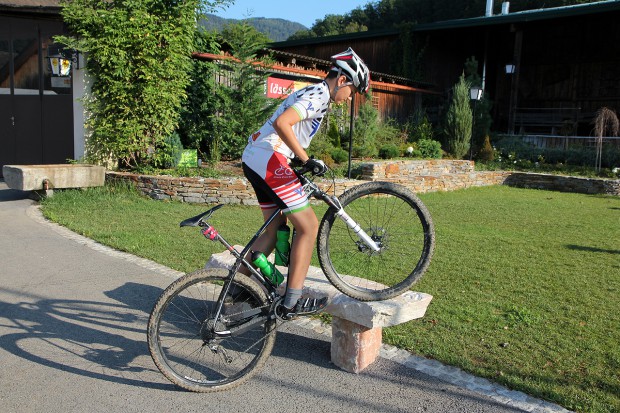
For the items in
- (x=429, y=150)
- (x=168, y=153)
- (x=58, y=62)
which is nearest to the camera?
(x=58, y=62)

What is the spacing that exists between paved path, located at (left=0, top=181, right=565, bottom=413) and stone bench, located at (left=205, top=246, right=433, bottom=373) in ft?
0.35

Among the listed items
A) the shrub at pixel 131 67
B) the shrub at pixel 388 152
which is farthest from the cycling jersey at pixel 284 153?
the shrub at pixel 388 152

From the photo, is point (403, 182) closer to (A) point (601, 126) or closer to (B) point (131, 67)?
(B) point (131, 67)

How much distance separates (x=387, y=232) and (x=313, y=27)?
2687 inches

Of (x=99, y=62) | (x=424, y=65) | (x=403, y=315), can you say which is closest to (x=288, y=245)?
(x=403, y=315)

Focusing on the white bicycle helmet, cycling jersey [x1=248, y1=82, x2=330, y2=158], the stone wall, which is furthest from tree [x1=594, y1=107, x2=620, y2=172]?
cycling jersey [x1=248, y1=82, x2=330, y2=158]

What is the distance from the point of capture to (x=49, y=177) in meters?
11.0

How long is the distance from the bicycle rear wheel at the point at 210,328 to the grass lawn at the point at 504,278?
1.33 m

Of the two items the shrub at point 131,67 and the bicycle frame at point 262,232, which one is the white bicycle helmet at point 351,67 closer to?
the bicycle frame at point 262,232

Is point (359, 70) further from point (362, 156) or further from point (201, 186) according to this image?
point (362, 156)

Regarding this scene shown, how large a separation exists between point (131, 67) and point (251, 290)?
10.3 m

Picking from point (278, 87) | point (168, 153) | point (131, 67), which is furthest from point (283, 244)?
point (278, 87)

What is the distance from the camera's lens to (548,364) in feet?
13.3

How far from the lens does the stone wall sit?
11969mm
